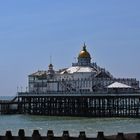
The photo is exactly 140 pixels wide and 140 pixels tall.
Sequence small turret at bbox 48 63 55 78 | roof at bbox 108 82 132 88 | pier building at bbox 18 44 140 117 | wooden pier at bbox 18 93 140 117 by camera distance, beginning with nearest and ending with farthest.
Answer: wooden pier at bbox 18 93 140 117 → pier building at bbox 18 44 140 117 → roof at bbox 108 82 132 88 → small turret at bbox 48 63 55 78

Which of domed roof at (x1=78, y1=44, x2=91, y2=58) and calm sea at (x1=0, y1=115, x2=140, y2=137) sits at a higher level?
domed roof at (x1=78, y1=44, x2=91, y2=58)

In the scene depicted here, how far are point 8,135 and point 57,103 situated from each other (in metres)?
91.5

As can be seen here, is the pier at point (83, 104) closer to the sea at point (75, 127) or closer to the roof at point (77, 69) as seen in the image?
the roof at point (77, 69)

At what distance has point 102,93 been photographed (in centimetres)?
10775

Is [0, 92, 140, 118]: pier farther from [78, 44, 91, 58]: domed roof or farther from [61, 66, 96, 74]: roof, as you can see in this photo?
[78, 44, 91, 58]: domed roof

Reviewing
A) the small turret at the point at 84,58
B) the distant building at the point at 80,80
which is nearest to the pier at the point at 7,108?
the distant building at the point at 80,80

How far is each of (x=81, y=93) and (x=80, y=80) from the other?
17.7 meters

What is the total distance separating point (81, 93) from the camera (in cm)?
10988

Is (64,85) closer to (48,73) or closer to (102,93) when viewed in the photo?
(48,73)

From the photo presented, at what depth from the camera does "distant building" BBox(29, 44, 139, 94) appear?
121700 millimetres

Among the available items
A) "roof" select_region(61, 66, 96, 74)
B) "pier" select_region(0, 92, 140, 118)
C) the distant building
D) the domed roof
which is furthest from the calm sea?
the domed roof

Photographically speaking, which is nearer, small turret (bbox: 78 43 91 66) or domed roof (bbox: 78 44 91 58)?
small turret (bbox: 78 43 91 66)

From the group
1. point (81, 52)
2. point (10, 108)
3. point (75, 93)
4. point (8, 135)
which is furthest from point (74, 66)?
point (8, 135)

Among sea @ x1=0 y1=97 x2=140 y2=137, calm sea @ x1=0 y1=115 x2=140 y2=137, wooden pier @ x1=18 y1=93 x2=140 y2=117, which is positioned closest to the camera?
sea @ x1=0 y1=97 x2=140 y2=137
